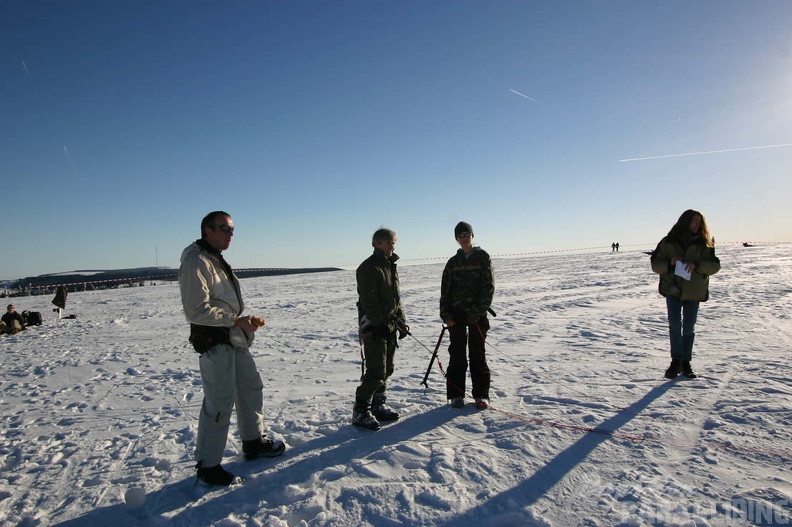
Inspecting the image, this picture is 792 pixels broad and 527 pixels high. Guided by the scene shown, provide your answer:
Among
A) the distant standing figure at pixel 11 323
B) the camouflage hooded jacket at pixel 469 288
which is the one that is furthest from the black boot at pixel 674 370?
the distant standing figure at pixel 11 323

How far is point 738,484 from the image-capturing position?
10.0ft

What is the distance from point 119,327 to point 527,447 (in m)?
12.9

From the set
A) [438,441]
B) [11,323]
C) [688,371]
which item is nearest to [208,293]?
[438,441]

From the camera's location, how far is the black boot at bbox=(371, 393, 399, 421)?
178 inches

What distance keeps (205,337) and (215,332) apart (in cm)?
8

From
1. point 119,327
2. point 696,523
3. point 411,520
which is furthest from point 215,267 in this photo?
point 119,327

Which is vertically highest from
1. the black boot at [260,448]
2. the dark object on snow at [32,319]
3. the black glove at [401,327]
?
the black glove at [401,327]

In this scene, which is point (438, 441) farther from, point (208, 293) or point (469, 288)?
point (208, 293)

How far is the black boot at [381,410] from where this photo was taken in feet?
14.8

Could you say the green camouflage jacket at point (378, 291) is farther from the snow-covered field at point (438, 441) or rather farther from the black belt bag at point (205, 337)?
the black belt bag at point (205, 337)

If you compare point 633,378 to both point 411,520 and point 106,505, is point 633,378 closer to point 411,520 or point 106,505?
point 411,520

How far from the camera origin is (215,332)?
3.30 metres

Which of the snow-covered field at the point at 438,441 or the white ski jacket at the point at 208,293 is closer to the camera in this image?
the snow-covered field at the point at 438,441

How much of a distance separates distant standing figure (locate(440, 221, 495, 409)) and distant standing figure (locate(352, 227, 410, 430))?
75 centimetres
